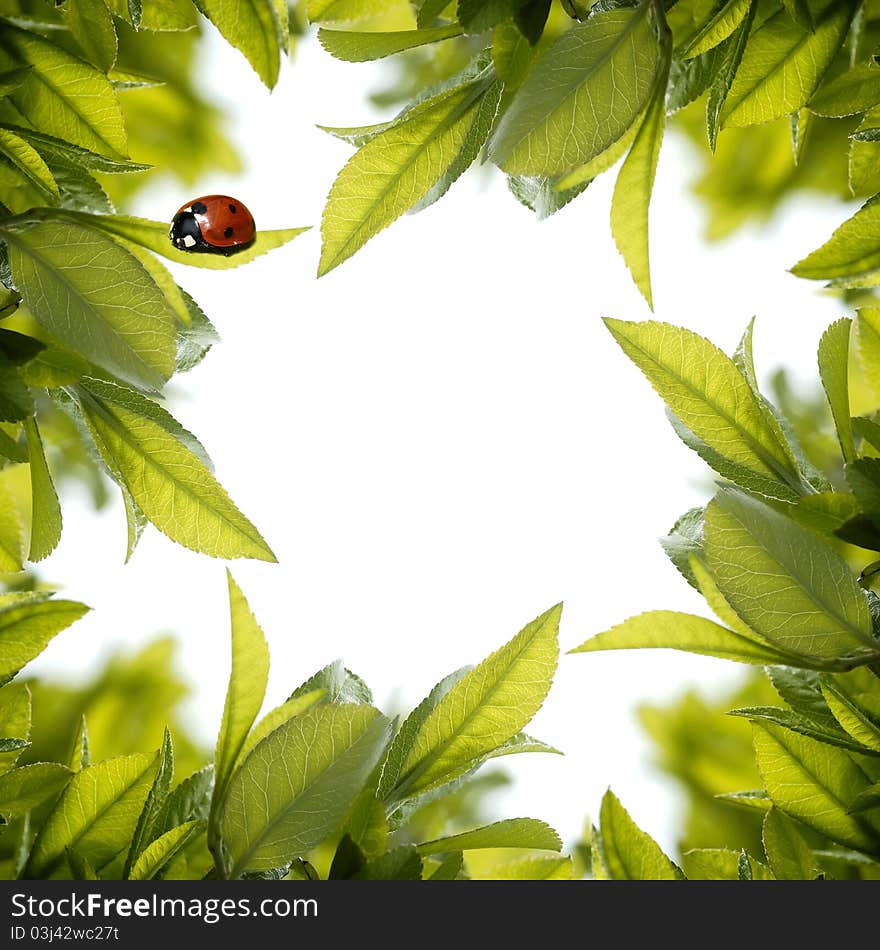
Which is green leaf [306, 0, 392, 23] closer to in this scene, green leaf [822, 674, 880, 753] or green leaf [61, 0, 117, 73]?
green leaf [61, 0, 117, 73]

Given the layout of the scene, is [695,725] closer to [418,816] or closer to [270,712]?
[418,816]

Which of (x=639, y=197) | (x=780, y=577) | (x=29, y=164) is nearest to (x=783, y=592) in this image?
(x=780, y=577)

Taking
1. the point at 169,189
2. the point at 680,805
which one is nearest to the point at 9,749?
the point at 680,805

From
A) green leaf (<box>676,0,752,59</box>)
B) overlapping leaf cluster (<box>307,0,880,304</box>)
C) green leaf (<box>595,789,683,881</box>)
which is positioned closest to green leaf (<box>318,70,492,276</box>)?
overlapping leaf cluster (<box>307,0,880,304</box>)

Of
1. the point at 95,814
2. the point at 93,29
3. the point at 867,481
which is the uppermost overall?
the point at 93,29

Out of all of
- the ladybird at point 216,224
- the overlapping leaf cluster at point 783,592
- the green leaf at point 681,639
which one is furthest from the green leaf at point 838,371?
the ladybird at point 216,224

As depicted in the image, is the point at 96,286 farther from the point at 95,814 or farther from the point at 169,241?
the point at 95,814
